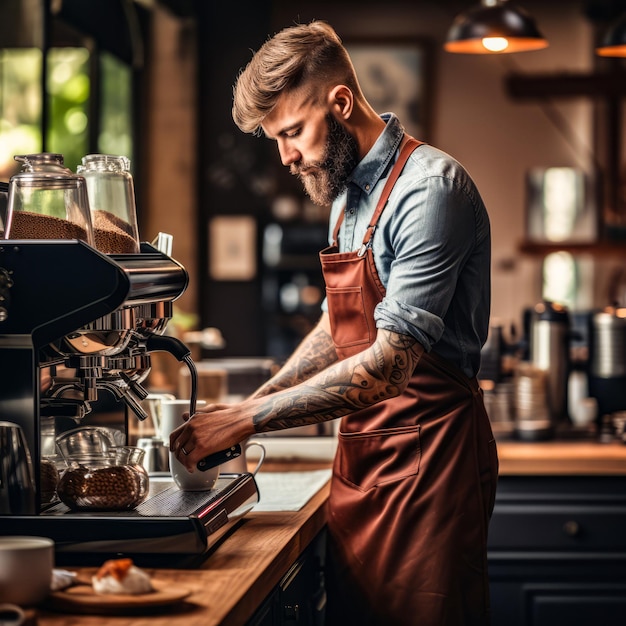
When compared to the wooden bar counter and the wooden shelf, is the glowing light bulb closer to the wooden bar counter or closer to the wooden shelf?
the wooden bar counter

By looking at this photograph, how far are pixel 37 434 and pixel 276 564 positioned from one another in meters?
0.42

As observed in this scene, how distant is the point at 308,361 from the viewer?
2.39 metres

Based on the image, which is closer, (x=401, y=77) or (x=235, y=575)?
(x=235, y=575)

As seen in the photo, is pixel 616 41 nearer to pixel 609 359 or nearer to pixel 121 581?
pixel 609 359

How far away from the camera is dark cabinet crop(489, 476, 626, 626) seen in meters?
3.04

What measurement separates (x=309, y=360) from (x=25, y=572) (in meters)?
1.15

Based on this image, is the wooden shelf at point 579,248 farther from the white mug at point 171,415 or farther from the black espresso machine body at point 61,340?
the black espresso machine body at point 61,340

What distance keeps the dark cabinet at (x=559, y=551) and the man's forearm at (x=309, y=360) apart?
0.95 m

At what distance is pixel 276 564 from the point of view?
1.71m

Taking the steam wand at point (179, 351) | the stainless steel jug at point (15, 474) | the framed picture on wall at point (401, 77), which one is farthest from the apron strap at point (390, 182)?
the framed picture on wall at point (401, 77)

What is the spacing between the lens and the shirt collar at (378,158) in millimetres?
2160

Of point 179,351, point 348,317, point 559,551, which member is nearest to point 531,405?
point 559,551

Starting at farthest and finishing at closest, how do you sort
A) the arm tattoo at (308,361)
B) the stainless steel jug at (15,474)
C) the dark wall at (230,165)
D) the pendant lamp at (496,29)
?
the dark wall at (230,165) < the pendant lamp at (496,29) < the arm tattoo at (308,361) < the stainless steel jug at (15,474)

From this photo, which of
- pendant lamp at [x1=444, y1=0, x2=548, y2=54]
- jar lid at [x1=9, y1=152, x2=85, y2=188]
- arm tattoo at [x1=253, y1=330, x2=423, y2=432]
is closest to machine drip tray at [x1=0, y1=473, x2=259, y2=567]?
arm tattoo at [x1=253, y1=330, x2=423, y2=432]
